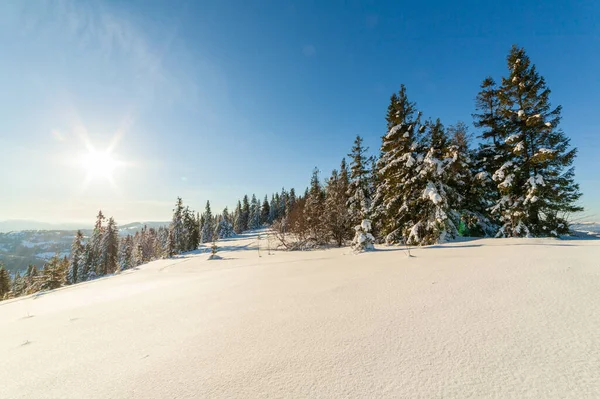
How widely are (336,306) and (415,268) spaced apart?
2.77 metres

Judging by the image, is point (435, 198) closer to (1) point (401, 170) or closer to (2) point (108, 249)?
(1) point (401, 170)

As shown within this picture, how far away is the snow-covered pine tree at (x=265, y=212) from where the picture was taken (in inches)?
3455

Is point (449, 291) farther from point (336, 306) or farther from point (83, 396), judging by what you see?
point (83, 396)

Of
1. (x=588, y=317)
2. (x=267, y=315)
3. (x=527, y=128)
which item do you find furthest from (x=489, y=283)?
(x=527, y=128)

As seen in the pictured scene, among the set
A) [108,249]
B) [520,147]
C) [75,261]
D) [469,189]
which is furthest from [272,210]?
[520,147]

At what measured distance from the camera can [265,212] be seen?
89188mm

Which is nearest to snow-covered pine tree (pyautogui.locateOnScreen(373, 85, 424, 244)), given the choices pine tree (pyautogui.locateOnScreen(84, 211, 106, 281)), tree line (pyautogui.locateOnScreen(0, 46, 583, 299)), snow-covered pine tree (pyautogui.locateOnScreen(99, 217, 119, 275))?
tree line (pyautogui.locateOnScreen(0, 46, 583, 299))

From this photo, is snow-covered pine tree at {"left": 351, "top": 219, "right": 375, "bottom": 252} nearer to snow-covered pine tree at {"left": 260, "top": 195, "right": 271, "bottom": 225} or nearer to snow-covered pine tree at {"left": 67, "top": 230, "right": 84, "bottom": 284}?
snow-covered pine tree at {"left": 67, "top": 230, "right": 84, "bottom": 284}

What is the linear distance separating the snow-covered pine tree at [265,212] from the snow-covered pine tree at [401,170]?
243 feet

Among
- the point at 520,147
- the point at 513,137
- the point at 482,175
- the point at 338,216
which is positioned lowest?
the point at 338,216

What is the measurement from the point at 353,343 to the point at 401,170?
1369cm

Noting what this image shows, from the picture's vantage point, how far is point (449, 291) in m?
3.85

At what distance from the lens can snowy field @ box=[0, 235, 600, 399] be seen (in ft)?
6.48

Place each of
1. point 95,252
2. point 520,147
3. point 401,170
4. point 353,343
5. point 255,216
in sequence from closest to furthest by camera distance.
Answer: point 353,343
point 520,147
point 401,170
point 95,252
point 255,216
